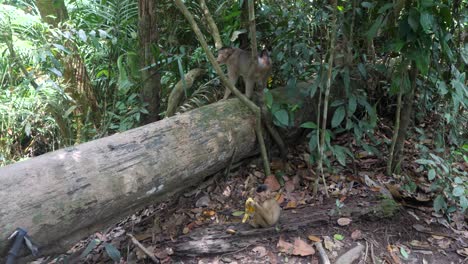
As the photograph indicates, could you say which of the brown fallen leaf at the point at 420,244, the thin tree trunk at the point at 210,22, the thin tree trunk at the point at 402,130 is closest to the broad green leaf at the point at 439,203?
the brown fallen leaf at the point at 420,244

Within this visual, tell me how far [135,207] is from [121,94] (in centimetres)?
217

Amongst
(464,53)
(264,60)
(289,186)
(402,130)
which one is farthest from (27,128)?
(464,53)

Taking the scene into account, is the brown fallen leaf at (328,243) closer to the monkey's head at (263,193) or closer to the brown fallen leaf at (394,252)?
the brown fallen leaf at (394,252)

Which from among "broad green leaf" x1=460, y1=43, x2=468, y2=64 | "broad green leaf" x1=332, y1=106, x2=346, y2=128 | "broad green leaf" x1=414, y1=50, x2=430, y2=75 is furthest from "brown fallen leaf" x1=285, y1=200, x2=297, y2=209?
"broad green leaf" x1=460, y1=43, x2=468, y2=64

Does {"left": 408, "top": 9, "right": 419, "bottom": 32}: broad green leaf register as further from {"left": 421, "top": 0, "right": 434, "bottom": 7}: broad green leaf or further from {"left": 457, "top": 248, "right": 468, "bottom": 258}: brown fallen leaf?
{"left": 457, "top": 248, "right": 468, "bottom": 258}: brown fallen leaf

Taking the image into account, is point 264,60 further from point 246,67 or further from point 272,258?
point 272,258

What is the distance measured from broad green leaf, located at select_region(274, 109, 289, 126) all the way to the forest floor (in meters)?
0.50

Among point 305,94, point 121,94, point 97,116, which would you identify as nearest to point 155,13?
point 121,94

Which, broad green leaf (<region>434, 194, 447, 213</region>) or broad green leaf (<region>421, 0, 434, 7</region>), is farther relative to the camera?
broad green leaf (<region>434, 194, 447, 213</region>)

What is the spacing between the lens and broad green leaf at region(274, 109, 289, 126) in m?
3.58

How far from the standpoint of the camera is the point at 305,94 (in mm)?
3869

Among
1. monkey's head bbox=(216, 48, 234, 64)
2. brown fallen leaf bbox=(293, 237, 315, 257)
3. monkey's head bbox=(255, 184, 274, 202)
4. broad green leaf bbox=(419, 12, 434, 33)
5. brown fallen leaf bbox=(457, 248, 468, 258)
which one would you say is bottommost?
brown fallen leaf bbox=(457, 248, 468, 258)

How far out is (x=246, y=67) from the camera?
13.2 ft

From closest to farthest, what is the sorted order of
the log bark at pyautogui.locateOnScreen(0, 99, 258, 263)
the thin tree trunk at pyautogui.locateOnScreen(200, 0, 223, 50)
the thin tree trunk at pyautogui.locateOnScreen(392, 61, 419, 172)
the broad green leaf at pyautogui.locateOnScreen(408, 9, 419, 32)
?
the log bark at pyautogui.locateOnScreen(0, 99, 258, 263) < the broad green leaf at pyautogui.locateOnScreen(408, 9, 419, 32) < the thin tree trunk at pyautogui.locateOnScreen(200, 0, 223, 50) < the thin tree trunk at pyautogui.locateOnScreen(392, 61, 419, 172)
